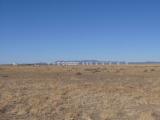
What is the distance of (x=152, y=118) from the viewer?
44.1 ft

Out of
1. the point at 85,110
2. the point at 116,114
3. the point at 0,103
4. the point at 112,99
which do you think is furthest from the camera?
the point at 112,99

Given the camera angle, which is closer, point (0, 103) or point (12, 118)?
point (12, 118)

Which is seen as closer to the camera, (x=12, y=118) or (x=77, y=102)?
(x=12, y=118)

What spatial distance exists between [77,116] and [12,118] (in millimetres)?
2819

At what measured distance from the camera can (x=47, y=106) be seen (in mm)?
16625

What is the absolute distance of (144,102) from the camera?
18.1 m

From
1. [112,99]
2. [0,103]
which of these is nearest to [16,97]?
A: [0,103]

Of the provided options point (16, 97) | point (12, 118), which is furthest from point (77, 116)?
point (16, 97)

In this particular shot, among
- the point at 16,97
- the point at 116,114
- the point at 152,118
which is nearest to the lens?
the point at 152,118

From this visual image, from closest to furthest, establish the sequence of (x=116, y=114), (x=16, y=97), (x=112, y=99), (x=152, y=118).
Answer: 1. (x=152, y=118)
2. (x=116, y=114)
3. (x=112, y=99)
4. (x=16, y=97)

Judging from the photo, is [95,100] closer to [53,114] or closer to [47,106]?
[47,106]

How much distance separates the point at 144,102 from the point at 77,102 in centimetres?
376

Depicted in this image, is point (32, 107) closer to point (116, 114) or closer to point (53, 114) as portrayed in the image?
point (53, 114)

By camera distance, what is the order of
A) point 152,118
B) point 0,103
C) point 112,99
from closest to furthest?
point 152,118, point 0,103, point 112,99
